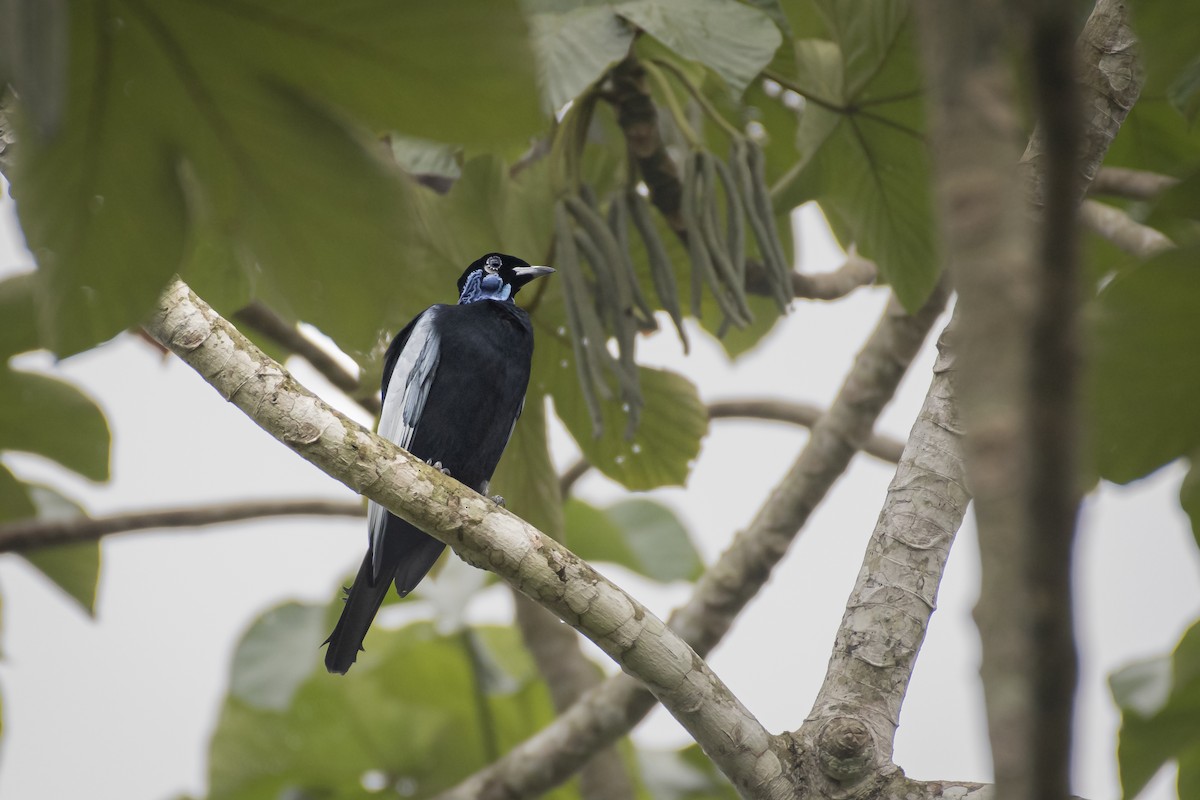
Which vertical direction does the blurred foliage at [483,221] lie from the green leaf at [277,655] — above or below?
above

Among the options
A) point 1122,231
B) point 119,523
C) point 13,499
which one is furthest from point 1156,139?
point 13,499

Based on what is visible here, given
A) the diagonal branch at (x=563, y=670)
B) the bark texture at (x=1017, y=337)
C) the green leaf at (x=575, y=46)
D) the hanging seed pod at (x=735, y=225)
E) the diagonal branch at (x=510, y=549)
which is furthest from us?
the diagonal branch at (x=563, y=670)

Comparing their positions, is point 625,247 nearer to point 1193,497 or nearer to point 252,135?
point 252,135

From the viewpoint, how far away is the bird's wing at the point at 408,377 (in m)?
3.17

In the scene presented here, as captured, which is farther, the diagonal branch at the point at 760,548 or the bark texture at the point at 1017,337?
the diagonal branch at the point at 760,548

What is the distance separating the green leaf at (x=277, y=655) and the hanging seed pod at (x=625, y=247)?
83.5 inches

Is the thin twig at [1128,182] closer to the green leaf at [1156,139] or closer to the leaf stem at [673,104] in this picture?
the green leaf at [1156,139]

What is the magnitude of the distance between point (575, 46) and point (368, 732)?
2907 mm

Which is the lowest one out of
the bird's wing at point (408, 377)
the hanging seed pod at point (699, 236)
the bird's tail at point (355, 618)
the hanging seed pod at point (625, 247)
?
the bird's tail at point (355, 618)

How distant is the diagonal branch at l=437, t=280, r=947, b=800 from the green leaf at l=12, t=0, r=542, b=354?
174cm

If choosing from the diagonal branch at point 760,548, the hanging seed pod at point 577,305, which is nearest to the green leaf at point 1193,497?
the diagonal branch at point 760,548

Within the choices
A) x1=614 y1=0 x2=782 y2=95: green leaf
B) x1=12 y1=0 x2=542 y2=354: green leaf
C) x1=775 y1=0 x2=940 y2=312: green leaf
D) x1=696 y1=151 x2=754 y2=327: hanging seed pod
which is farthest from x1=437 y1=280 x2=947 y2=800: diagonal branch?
x1=12 y1=0 x2=542 y2=354: green leaf

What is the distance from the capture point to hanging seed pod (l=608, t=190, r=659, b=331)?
103 inches

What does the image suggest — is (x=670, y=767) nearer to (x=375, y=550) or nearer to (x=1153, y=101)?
(x=375, y=550)
